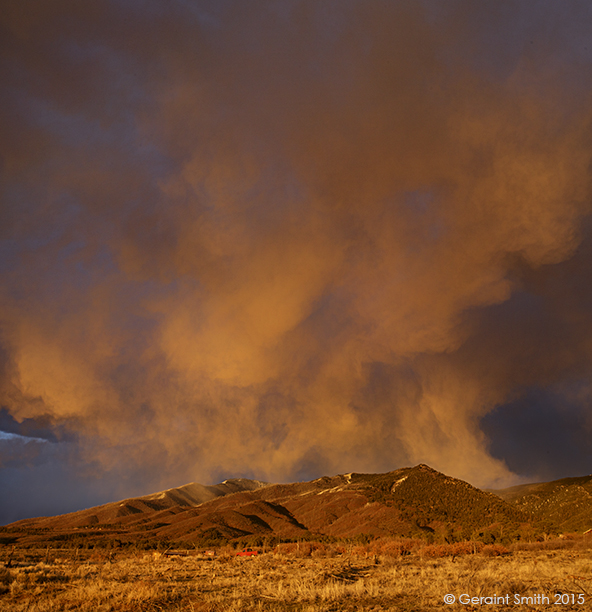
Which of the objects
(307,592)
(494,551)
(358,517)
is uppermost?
(307,592)

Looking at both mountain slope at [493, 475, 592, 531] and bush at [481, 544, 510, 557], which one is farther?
mountain slope at [493, 475, 592, 531]

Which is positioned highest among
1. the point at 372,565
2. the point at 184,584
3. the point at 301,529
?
the point at 184,584

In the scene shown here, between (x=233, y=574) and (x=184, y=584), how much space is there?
5.70 m

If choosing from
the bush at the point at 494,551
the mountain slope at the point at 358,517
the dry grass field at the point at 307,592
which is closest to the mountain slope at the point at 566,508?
the mountain slope at the point at 358,517

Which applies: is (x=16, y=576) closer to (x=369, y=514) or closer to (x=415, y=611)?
(x=415, y=611)

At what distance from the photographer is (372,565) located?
3052 centimetres

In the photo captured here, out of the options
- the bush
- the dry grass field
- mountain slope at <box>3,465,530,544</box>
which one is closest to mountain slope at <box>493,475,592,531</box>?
mountain slope at <box>3,465,530,544</box>

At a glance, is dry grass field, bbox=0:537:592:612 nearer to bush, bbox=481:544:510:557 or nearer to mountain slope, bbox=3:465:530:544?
bush, bbox=481:544:510:557

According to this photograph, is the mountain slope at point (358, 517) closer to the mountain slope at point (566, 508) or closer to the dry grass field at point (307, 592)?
the mountain slope at point (566, 508)

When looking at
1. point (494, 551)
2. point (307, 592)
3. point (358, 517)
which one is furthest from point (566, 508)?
point (307, 592)

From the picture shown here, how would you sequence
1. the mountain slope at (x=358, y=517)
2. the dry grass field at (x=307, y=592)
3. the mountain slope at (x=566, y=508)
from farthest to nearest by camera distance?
the mountain slope at (x=358, y=517) → the mountain slope at (x=566, y=508) → the dry grass field at (x=307, y=592)

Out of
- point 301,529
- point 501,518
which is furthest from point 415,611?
point 301,529

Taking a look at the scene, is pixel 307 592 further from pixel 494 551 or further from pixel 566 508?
pixel 566 508

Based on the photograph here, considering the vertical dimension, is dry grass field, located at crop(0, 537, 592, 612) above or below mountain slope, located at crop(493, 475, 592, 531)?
above
